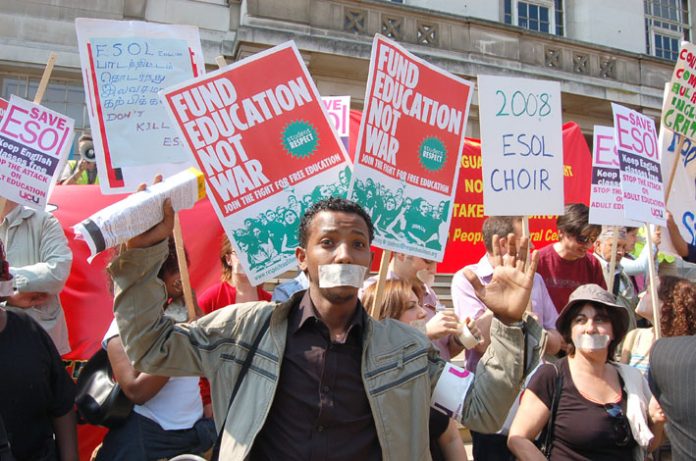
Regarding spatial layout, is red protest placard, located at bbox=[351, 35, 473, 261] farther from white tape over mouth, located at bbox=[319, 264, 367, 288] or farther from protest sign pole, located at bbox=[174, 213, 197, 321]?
white tape over mouth, located at bbox=[319, 264, 367, 288]

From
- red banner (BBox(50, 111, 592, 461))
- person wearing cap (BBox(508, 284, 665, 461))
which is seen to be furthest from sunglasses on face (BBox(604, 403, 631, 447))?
red banner (BBox(50, 111, 592, 461))

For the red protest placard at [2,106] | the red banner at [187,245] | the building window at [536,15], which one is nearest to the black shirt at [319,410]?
the red banner at [187,245]

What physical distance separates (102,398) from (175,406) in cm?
31

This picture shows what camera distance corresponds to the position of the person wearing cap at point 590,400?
2840 millimetres

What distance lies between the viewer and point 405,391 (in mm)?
1836

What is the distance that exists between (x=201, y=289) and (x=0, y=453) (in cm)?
305

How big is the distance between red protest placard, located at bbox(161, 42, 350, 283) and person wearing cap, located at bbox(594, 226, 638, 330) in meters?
2.33

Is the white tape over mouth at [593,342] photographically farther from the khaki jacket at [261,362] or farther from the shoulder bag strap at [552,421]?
the khaki jacket at [261,362]

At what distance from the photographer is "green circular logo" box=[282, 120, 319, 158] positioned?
118 inches

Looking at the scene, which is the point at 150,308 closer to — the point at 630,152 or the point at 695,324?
the point at 695,324

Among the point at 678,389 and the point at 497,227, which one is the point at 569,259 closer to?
the point at 497,227

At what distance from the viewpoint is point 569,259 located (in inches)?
164

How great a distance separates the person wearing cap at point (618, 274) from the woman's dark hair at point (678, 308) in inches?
20.9

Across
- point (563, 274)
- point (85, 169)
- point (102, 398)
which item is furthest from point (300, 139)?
point (85, 169)
